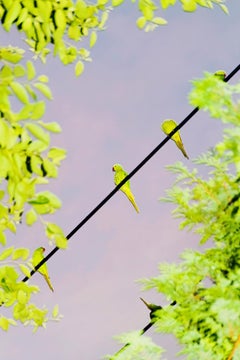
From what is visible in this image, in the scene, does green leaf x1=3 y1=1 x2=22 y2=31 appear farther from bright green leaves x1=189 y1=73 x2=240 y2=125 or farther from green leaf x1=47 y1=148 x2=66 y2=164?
bright green leaves x1=189 y1=73 x2=240 y2=125

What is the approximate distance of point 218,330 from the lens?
2.39m

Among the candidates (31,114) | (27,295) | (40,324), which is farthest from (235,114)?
(40,324)

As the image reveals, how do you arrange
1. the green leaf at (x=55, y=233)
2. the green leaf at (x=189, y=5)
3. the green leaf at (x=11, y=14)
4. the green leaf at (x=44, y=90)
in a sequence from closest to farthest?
the green leaf at (x=44, y=90), the green leaf at (x=55, y=233), the green leaf at (x=11, y=14), the green leaf at (x=189, y=5)

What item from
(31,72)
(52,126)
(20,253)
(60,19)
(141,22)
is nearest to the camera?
(52,126)

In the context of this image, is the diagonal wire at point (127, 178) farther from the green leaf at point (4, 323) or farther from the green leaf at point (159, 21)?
the green leaf at point (159, 21)

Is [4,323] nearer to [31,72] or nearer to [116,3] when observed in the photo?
[31,72]

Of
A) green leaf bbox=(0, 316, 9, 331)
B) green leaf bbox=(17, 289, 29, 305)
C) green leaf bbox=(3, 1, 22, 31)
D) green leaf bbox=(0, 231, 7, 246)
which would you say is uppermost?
green leaf bbox=(3, 1, 22, 31)

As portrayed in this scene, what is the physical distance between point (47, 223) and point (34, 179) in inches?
11.2

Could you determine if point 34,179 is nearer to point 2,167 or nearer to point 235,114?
point 2,167

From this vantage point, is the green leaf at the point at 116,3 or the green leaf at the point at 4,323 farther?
A: the green leaf at the point at 116,3

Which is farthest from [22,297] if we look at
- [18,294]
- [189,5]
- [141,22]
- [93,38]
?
[189,5]

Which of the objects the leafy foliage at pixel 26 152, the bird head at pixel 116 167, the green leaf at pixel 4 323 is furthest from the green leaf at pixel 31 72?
the bird head at pixel 116 167

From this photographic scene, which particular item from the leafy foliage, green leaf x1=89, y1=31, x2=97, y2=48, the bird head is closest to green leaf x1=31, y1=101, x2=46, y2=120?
the leafy foliage

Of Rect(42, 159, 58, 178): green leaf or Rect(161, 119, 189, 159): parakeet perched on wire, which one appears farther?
Rect(161, 119, 189, 159): parakeet perched on wire
